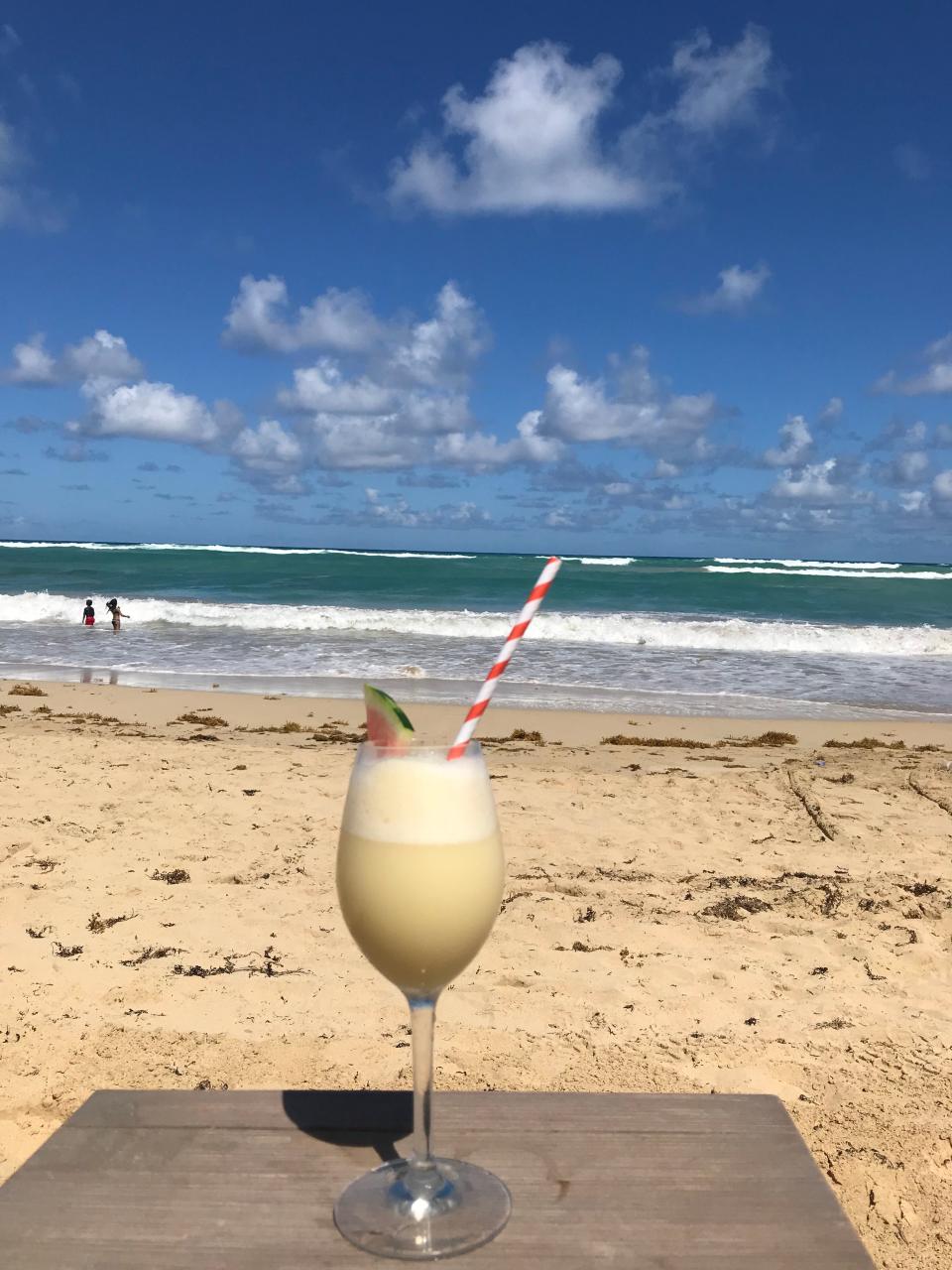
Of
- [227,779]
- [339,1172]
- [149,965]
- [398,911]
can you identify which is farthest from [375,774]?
[227,779]

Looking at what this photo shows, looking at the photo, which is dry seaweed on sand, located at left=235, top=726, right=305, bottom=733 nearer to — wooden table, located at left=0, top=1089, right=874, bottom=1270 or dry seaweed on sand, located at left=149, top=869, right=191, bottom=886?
dry seaweed on sand, located at left=149, top=869, right=191, bottom=886

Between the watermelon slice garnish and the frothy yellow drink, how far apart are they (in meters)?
0.03

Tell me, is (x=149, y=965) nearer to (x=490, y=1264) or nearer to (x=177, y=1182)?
(x=177, y=1182)

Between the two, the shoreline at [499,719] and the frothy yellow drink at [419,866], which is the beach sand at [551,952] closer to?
the frothy yellow drink at [419,866]

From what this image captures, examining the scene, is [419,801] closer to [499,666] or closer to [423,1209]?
[499,666]

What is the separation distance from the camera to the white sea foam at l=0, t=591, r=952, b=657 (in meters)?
17.8

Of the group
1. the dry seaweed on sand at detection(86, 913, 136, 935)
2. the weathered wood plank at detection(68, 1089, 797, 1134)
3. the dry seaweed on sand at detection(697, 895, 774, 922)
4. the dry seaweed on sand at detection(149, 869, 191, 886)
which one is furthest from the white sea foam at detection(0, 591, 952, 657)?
the weathered wood plank at detection(68, 1089, 797, 1134)

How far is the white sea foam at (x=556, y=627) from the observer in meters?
17.8

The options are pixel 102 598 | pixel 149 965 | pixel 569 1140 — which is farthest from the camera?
pixel 102 598

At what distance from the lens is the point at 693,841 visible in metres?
5.42

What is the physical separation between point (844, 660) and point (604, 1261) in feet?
51.8

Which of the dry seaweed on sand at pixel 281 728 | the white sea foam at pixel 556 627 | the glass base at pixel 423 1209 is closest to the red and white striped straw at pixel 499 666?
the glass base at pixel 423 1209

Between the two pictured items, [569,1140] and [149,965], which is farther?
[149,965]

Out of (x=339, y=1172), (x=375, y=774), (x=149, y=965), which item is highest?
(x=375, y=774)
